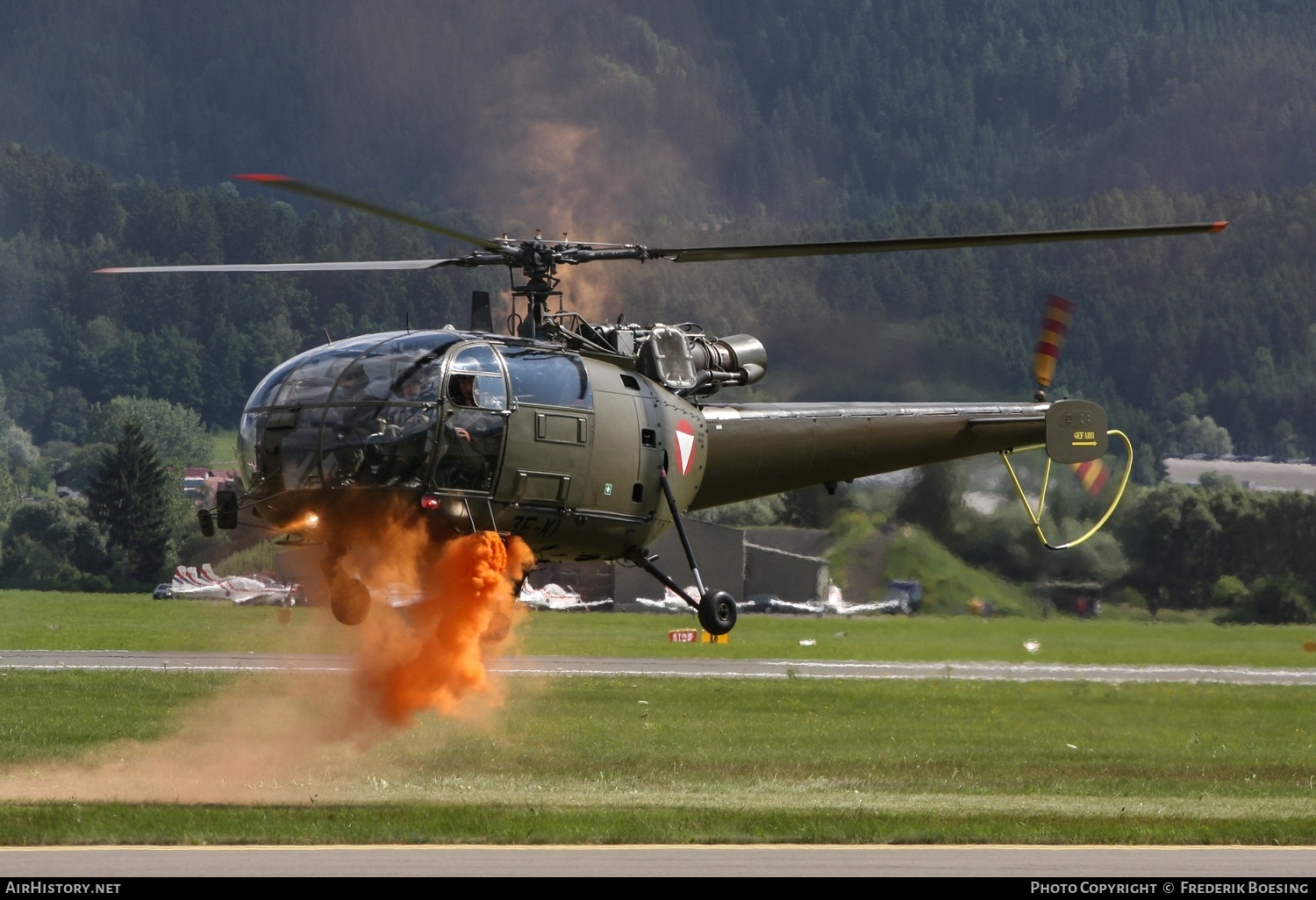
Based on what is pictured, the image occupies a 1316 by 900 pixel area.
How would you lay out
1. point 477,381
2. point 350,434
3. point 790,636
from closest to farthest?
point 350,434 → point 477,381 → point 790,636

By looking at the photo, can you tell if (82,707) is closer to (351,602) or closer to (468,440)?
(351,602)

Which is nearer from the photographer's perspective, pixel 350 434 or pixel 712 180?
pixel 350 434

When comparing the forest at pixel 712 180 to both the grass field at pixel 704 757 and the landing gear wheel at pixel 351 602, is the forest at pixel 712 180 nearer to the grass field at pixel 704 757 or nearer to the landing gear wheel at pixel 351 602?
the grass field at pixel 704 757

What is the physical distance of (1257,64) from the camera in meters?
131

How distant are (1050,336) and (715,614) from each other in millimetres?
8791

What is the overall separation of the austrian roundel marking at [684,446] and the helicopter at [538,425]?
1.0 inches

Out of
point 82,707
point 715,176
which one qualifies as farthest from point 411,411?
point 715,176

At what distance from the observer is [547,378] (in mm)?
17469

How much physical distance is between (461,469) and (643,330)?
3.99 m

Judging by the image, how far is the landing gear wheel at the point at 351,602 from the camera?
17.1 meters

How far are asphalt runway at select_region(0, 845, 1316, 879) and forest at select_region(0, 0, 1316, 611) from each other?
29.8 metres

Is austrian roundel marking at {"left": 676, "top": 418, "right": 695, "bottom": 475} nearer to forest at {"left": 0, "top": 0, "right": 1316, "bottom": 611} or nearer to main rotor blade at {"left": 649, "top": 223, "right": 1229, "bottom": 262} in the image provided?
main rotor blade at {"left": 649, "top": 223, "right": 1229, "bottom": 262}

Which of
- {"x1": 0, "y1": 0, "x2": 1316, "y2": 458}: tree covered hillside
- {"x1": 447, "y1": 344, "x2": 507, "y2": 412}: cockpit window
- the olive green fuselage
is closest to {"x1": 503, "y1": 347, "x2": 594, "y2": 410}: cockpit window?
the olive green fuselage

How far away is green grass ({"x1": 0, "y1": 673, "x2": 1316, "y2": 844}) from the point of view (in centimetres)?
1756
